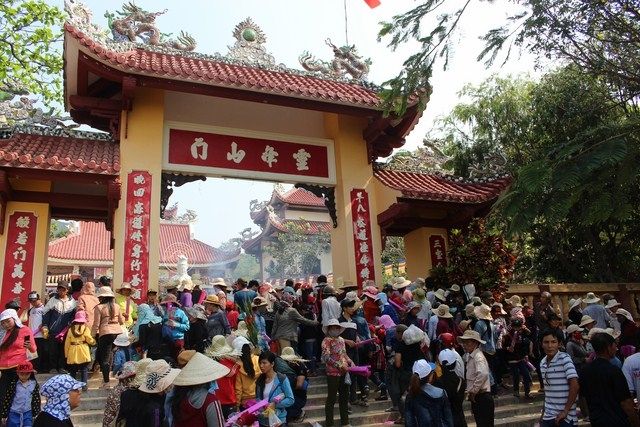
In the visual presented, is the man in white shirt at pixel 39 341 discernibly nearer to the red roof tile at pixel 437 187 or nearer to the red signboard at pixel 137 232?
the red signboard at pixel 137 232

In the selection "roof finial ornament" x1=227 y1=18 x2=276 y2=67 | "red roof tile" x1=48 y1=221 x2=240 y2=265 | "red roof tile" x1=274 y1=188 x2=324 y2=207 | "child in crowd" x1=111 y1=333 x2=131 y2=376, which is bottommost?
"child in crowd" x1=111 y1=333 x2=131 y2=376

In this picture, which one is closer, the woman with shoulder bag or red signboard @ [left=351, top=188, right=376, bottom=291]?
the woman with shoulder bag

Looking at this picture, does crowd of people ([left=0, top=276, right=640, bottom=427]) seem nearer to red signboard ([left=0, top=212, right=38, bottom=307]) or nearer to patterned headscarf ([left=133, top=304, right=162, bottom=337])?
patterned headscarf ([left=133, top=304, right=162, bottom=337])

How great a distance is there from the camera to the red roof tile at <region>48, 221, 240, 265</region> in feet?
80.4

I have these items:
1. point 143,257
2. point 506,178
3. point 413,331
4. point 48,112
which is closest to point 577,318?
point 506,178

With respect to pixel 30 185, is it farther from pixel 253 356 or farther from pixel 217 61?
pixel 253 356

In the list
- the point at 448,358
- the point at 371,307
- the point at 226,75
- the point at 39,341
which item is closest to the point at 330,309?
the point at 371,307

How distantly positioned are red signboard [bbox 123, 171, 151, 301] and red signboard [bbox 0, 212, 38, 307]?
1.53 m

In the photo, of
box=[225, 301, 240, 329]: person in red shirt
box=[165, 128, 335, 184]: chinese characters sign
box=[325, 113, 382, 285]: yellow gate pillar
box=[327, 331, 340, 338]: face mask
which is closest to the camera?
box=[327, 331, 340, 338]: face mask

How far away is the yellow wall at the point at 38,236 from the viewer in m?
8.77

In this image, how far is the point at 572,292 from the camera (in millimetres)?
12742

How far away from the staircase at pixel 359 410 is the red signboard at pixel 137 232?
1734mm

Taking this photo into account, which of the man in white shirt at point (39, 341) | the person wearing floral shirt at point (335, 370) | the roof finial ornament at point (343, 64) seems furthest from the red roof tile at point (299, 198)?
the person wearing floral shirt at point (335, 370)

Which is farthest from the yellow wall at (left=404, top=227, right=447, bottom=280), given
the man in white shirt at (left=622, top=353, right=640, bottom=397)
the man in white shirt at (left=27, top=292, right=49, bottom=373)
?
the man in white shirt at (left=27, top=292, right=49, bottom=373)
